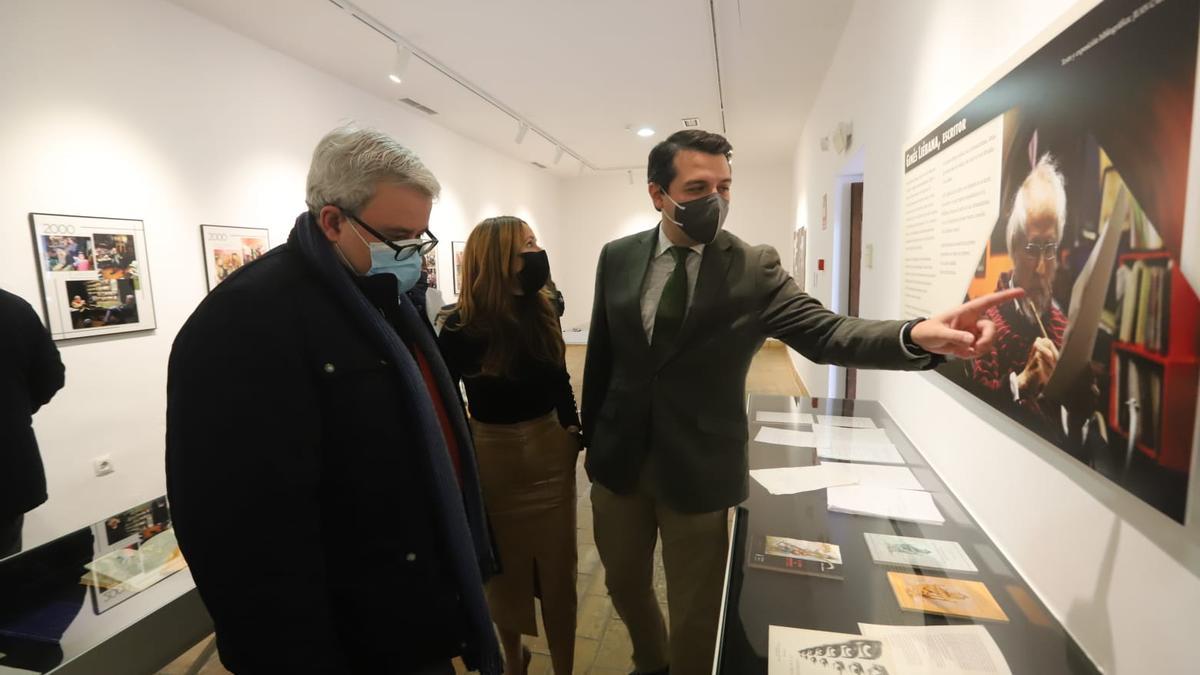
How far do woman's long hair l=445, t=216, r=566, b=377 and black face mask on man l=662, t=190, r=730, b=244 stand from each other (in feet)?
1.76

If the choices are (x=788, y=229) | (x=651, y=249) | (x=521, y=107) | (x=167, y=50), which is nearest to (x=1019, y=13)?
(x=651, y=249)

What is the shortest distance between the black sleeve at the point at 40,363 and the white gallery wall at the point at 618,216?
8391 millimetres

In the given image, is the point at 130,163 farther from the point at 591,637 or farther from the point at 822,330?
the point at 822,330

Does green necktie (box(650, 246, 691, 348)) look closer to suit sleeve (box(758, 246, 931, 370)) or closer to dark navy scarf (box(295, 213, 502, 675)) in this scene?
suit sleeve (box(758, 246, 931, 370))

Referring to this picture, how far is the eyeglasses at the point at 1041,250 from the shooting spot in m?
1.05

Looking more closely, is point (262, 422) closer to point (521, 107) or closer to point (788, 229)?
point (521, 107)

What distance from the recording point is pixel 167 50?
3232 millimetres

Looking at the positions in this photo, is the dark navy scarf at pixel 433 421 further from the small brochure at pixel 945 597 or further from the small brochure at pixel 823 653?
the small brochure at pixel 945 597

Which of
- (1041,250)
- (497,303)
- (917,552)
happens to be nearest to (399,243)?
(497,303)

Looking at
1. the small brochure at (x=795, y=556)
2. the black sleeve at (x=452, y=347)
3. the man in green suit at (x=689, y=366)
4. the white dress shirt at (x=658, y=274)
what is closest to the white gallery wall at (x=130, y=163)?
the black sleeve at (x=452, y=347)

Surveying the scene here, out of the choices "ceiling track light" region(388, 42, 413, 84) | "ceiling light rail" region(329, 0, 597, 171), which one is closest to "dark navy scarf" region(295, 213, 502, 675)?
"ceiling light rail" region(329, 0, 597, 171)

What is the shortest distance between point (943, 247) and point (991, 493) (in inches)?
28.5

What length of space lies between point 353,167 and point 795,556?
51.6 inches

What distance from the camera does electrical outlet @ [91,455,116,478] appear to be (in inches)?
115
